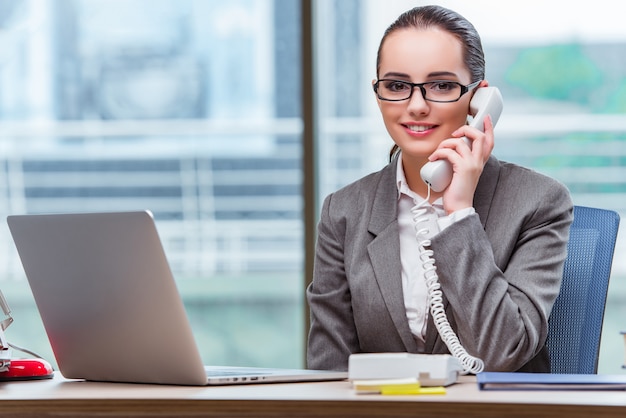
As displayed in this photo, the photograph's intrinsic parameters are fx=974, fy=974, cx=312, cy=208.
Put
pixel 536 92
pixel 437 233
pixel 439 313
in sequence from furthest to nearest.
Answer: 1. pixel 536 92
2. pixel 437 233
3. pixel 439 313

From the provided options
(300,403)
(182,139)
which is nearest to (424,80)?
(300,403)

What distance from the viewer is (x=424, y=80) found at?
6.06ft

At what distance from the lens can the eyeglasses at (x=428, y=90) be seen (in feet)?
6.04

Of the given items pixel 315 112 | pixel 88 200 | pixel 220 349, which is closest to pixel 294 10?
pixel 315 112

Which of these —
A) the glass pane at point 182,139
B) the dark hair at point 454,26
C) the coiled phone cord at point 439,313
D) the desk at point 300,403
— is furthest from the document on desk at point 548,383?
the glass pane at point 182,139

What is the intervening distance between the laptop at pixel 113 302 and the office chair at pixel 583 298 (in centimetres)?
62

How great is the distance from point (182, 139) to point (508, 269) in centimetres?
231

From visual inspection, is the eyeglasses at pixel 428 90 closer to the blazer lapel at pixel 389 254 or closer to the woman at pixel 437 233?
the woman at pixel 437 233

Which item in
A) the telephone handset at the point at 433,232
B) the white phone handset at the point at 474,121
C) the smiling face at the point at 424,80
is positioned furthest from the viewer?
the smiling face at the point at 424,80

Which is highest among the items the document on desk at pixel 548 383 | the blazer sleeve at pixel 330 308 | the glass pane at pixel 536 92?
the glass pane at pixel 536 92

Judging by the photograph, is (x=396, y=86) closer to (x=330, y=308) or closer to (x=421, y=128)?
(x=421, y=128)

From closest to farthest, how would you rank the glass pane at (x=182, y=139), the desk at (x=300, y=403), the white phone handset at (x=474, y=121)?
the desk at (x=300, y=403) → the white phone handset at (x=474, y=121) → the glass pane at (x=182, y=139)

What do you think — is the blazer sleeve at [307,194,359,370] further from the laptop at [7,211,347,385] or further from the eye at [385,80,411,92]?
the laptop at [7,211,347,385]

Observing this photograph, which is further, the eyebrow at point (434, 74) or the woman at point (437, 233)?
the eyebrow at point (434, 74)
